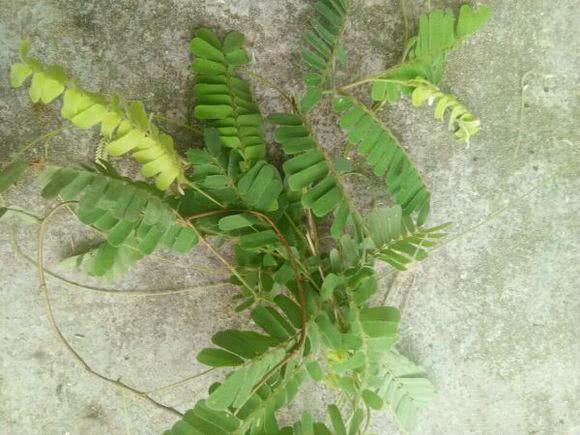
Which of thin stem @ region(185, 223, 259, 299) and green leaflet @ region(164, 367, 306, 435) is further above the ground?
thin stem @ region(185, 223, 259, 299)

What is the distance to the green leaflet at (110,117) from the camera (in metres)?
1.27

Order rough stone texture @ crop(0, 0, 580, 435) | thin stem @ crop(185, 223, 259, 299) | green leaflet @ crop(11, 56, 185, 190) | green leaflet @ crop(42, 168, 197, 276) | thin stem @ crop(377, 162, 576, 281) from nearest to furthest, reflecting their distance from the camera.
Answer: green leaflet @ crop(11, 56, 185, 190) → green leaflet @ crop(42, 168, 197, 276) → thin stem @ crop(185, 223, 259, 299) → rough stone texture @ crop(0, 0, 580, 435) → thin stem @ crop(377, 162, 576, 281)

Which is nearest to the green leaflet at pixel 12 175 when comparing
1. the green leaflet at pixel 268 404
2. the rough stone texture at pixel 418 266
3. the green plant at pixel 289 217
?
the green plant at pixel 289 217

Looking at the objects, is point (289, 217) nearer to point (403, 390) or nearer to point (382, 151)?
point (382, 151)

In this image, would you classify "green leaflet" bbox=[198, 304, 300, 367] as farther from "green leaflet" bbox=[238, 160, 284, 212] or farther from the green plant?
"green leaflet" bbox=[238, 160, 284, 212]

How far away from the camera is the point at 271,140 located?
1958 mm

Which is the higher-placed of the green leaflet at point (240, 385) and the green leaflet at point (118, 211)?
the green leaflet at point (118, 211)

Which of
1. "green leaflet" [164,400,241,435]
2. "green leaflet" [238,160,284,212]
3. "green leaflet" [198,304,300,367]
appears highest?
"green leaflet" [238,160,284,212]

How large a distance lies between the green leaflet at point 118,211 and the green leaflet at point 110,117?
8 cm

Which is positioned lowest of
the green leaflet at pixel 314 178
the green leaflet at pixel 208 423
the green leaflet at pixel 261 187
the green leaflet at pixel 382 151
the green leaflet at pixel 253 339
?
the green leaflet at pixel 208 423

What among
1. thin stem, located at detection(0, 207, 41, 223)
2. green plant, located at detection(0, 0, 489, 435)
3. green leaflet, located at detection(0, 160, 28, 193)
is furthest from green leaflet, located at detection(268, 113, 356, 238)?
thin stem, located at detection(0, 207, 41, 223)

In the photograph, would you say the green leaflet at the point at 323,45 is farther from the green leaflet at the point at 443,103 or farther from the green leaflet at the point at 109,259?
the green leaflet at the point at 109,259

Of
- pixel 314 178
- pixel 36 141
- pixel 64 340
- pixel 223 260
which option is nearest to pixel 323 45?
pixel 314 178

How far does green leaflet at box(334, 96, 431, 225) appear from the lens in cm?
179
